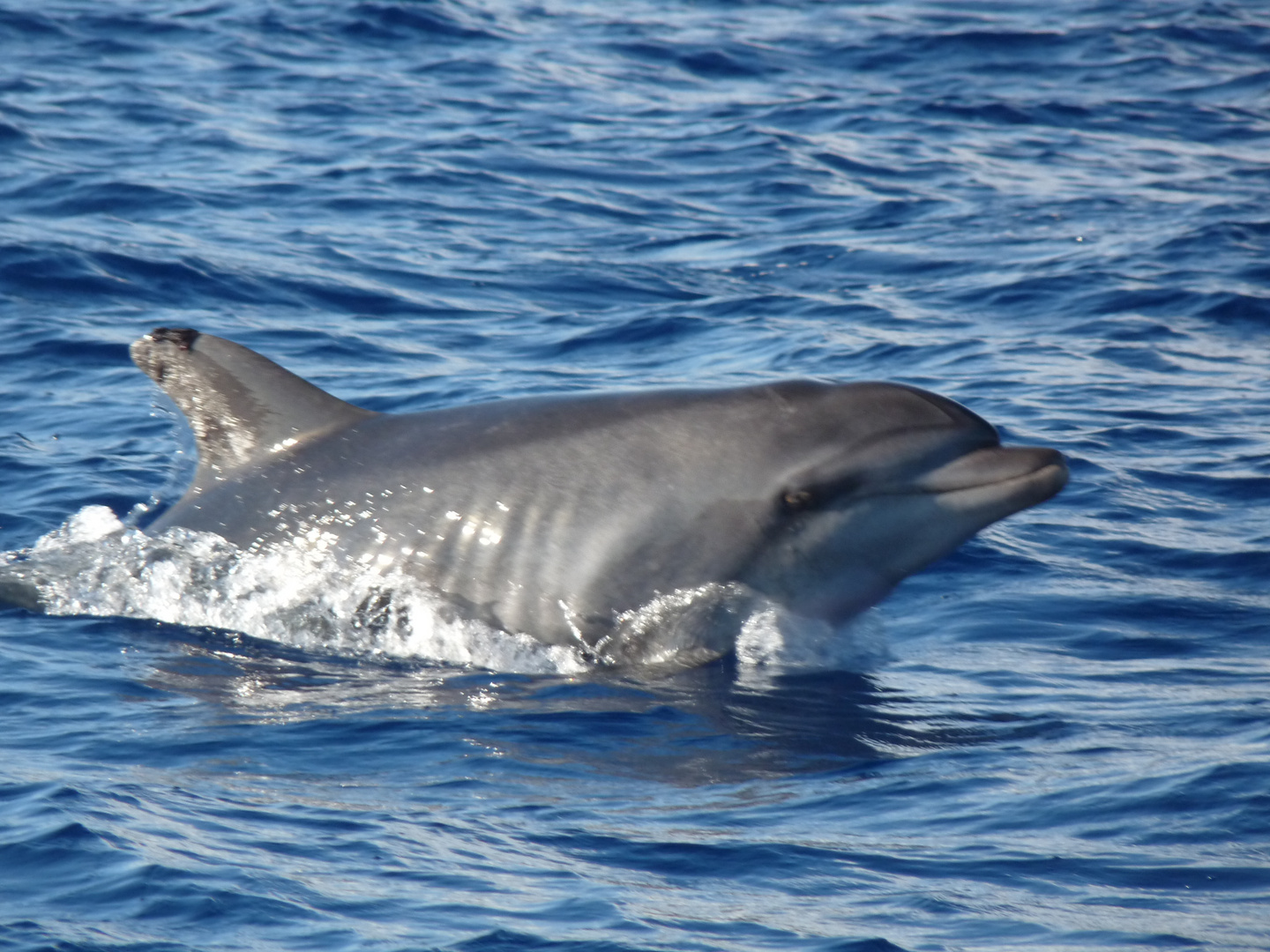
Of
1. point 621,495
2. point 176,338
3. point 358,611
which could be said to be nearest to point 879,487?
point 621,495

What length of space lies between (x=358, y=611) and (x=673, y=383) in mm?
6154

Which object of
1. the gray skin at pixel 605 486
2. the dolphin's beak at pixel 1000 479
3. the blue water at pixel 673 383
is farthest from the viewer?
the gray skin at pixel 605 486

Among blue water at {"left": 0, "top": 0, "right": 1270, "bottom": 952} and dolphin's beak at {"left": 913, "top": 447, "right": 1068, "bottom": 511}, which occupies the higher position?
dolphin's beak at {"left": 913, "top": 447, "right": 1068, "bottom": 511}

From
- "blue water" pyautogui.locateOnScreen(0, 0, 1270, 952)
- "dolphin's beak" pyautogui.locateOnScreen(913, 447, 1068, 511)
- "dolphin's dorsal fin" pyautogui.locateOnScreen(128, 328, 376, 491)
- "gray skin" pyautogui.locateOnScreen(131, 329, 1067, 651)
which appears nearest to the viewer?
"blue water" pyautogui.locateOnScreen(0, 0, 1270, 952)

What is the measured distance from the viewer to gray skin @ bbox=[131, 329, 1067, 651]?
9.11 meters

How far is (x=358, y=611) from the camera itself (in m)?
9.79

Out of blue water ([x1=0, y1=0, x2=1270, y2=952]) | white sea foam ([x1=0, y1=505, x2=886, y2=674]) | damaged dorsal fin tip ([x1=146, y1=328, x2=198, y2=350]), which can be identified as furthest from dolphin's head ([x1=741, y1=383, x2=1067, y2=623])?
damaged dorsal fin tip ([x1=146, y1=328, x2=198, y2=350])

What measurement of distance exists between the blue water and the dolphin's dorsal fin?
0.69 m

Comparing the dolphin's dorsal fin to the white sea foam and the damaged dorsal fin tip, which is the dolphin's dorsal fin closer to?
the damaged dorsal fin tip

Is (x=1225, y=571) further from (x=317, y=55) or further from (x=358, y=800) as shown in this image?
(x=317, y=55)

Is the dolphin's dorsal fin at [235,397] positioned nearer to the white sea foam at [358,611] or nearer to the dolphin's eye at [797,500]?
the white sea foam at [358,611]

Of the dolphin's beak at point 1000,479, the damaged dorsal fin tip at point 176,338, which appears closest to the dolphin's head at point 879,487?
the dolphin's beak at point 1000,479

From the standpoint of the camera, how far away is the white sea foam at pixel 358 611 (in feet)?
30.9

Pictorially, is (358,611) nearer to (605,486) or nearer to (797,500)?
(605,486)
